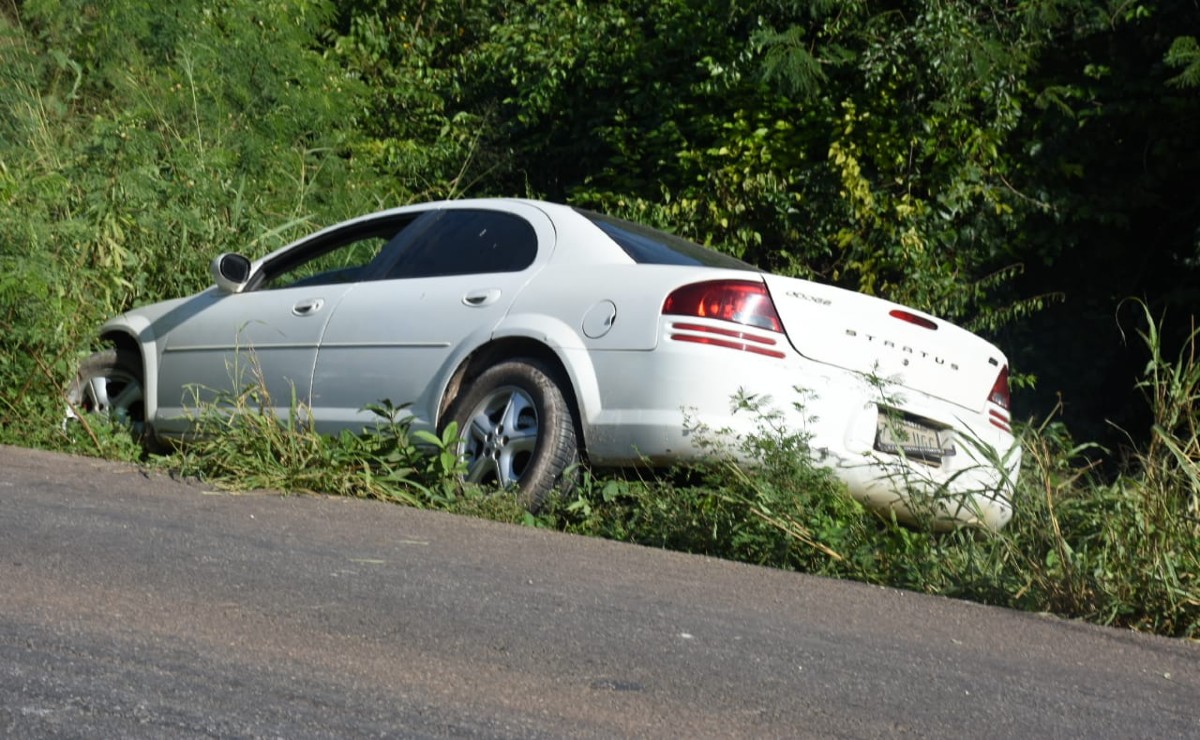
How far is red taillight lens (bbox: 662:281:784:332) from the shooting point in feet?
19.4

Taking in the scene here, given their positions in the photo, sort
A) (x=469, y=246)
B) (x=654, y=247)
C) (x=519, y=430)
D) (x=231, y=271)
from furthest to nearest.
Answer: (x=231, y=271), (x=469, y=246), (x=654, y=247), (x=519, y=430)

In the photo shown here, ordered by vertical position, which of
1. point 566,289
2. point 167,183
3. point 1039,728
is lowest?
point 1039,728

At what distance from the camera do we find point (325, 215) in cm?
1189

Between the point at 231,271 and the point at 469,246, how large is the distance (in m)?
1.52

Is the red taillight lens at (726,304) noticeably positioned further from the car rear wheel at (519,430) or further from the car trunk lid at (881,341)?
the car rear wheel at (519,430)

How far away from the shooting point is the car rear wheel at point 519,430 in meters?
6.01

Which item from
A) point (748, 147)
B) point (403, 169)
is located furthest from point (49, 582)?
point (403, 169)

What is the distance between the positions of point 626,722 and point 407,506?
10.2 feet

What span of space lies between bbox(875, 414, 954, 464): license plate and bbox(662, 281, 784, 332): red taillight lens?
565 millimetres

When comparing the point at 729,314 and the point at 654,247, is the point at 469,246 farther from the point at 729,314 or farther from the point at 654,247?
the point at 729,314

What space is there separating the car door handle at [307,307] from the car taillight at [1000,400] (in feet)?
10.2

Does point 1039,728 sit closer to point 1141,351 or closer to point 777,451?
point 777,451

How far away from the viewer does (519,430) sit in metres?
6.25

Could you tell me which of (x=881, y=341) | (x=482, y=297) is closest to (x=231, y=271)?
(x=482, y=297)
